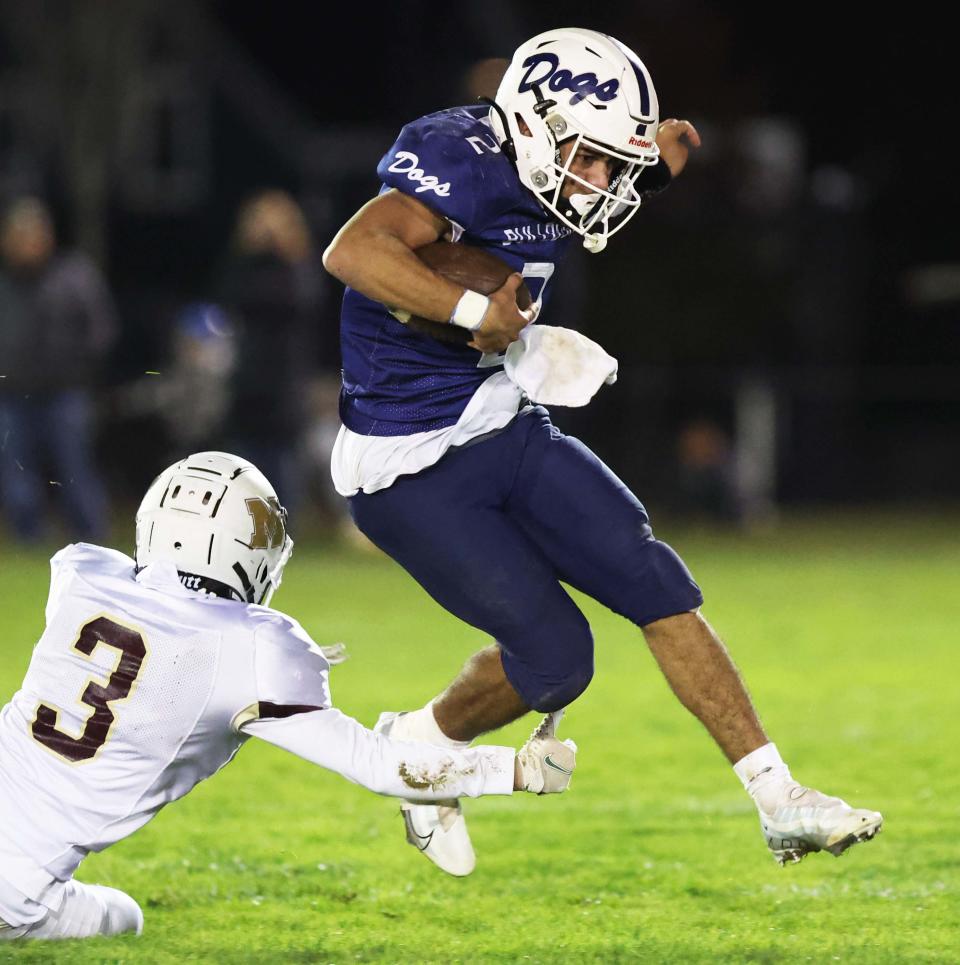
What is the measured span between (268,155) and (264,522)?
2143cm

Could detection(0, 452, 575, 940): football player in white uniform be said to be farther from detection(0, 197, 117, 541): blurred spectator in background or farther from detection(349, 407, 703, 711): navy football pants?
detection(0, 197, 117, 541): blurred spectator in background

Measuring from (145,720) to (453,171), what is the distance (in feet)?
4.52

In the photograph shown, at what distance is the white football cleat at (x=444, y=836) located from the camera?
15.3 feet

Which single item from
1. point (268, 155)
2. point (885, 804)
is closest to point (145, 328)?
point (268, 155)

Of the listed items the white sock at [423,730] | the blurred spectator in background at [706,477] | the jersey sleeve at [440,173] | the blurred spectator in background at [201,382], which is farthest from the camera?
the blurred spectator in background at [706,477]

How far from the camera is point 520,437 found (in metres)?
4.53

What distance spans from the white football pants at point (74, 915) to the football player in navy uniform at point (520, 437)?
33.4 inches

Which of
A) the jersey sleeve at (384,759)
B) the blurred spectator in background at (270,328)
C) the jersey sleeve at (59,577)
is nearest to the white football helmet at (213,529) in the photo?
the jersey sleeve at (59,577)

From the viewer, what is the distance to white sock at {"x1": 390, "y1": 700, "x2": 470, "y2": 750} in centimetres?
484

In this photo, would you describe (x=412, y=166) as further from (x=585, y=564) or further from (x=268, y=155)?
(x=268, y=155)

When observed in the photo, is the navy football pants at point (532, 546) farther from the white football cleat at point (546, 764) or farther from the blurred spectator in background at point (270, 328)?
the blurred spectator in background at point (270, 328)

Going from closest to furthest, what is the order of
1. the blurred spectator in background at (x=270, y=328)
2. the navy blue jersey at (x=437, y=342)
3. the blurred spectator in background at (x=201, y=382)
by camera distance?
1. the navy blue jersey at (x=437, y=342)
2. the blurred spectator in background at (x=270, y=328)
3. the blurred spectator in background at (x=201, y=382)

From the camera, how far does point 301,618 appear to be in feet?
30.7

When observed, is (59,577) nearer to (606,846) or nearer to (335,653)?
(335,653)
